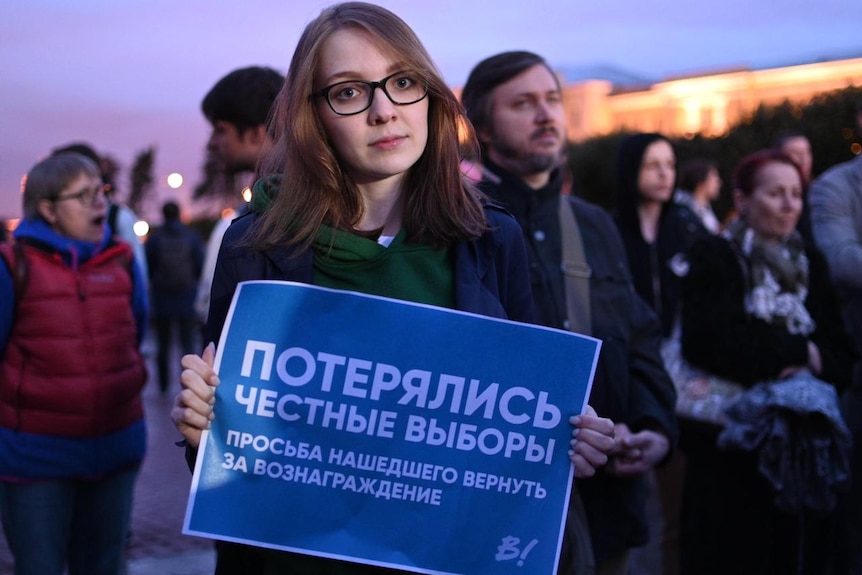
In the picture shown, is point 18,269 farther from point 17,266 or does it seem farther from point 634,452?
point 634,452

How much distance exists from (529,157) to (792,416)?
155cm

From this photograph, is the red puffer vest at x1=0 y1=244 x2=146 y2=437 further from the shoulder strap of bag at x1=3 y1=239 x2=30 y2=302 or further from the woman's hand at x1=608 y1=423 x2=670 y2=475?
the woman's hand at x1=608 y1=423 x2=670 y2=475

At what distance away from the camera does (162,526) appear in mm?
6992

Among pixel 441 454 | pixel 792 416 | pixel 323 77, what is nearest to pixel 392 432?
pixel 441 454

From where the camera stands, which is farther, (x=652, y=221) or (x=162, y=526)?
(x=162, y=526)

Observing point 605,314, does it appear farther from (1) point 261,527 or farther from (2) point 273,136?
(1) point 261,527

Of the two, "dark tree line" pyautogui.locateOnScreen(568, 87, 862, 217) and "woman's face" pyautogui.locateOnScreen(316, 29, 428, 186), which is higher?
"dark tree line" pyautogui.locateOnScreen(568, 87, 862, 217)

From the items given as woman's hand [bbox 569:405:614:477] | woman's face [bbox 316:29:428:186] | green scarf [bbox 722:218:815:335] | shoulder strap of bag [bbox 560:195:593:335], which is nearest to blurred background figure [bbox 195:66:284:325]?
shoulder strap of bag [bbox 560:195:593:335]

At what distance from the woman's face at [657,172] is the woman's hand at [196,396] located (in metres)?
4.13

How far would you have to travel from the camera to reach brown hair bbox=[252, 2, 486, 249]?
2213mm

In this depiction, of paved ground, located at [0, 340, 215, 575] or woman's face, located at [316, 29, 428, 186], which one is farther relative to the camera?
paved ground, located at [0, 340, 215, 575]

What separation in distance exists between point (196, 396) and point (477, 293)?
2.06 ft

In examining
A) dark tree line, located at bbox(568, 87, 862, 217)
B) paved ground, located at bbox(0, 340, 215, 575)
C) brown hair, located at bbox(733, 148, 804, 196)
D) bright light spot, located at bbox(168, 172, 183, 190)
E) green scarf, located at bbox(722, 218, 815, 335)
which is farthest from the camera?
bright light spot, located at bbox(168, 172, 183, 190)

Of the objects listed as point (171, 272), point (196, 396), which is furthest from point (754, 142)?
point (196, 396)
